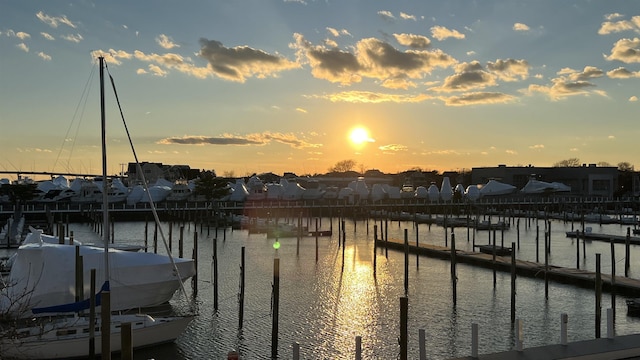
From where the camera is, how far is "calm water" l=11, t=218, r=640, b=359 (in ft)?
73.9

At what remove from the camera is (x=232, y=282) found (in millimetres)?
35875

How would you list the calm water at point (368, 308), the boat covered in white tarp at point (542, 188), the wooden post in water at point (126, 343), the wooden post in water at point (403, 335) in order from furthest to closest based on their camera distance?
the boat covered in white tarp at point (542, 188) < the calm water at point (368, 308) < the wooden post in water at point (403, 335) < the wooden post in water at point (126, 343)

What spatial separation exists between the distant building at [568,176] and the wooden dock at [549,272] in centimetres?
8946

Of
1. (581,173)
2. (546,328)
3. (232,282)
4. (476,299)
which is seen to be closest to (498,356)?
(546,328)

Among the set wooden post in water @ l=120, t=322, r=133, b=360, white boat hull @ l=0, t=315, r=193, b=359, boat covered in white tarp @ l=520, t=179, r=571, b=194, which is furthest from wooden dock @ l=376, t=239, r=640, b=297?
boat covered in white tarp @ l=520, t=179, r=571, b=194

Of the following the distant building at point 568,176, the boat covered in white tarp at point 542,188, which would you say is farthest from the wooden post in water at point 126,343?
the distant building at point 568,176

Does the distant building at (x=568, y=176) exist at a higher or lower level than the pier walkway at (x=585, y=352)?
higher

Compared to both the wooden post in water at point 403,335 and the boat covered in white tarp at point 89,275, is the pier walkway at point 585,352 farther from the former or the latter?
the boat covered in white tarp at point 89,275

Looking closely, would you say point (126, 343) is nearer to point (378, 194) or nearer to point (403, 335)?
point (403, 335)

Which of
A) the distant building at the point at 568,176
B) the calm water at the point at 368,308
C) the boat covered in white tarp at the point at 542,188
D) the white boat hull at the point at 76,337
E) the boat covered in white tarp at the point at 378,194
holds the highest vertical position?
the distant building at the point at 568,176

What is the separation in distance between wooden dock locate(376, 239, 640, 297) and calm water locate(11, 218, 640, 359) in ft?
2.23

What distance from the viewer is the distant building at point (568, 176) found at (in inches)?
4860

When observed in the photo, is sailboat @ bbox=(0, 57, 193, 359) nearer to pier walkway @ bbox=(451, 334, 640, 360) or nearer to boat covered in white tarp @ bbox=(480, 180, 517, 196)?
pier walkway @ bbox=(451, 334, 640, 360)

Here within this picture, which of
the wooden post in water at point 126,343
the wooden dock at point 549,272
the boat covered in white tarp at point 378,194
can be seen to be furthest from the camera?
the boat covered in white tarp at point 378,194
